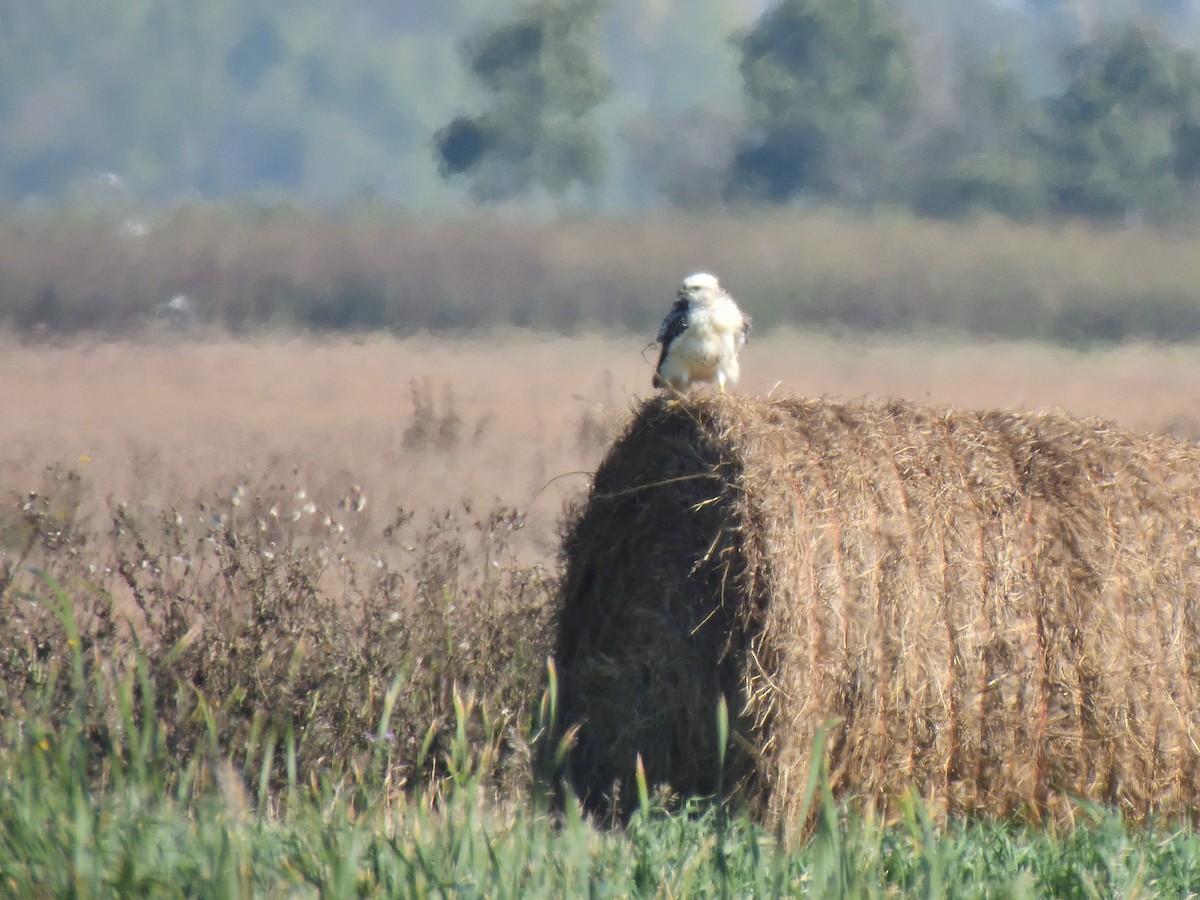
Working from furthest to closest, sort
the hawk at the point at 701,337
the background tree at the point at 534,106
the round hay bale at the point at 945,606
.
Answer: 1. the background tree at the point at 534,106
2. the hawk at the point at 701,337
3. the round hay bale at the point at 945,606

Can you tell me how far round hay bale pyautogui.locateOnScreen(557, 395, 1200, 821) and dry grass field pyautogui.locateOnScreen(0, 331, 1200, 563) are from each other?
3.41m

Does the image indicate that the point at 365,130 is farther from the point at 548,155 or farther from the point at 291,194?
the point at 291,194

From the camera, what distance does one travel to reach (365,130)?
3853 cm

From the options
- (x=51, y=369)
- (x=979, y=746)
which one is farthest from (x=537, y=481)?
(x=979, y=746)

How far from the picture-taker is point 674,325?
23.9 feet

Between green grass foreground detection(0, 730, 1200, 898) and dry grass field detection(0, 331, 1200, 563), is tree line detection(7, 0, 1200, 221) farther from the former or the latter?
green grass foreground detection(0, 730, 1200, 898)

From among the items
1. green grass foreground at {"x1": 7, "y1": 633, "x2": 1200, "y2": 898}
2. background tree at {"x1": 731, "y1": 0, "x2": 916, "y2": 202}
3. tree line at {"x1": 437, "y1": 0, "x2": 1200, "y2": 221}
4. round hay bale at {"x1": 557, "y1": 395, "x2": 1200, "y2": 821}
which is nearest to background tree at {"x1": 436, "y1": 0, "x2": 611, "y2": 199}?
tree line at {"x1": 437, "y1": 0, "x2": 1200, "y2": 221}

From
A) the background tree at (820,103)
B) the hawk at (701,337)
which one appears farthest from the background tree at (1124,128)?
the hawk at (701,337)

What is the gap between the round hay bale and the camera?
17.1 feet

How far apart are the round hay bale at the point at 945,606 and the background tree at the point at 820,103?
20.7 feet

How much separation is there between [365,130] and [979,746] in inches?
1401

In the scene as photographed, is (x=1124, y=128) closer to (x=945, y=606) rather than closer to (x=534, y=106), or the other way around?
(x=534, y=106)

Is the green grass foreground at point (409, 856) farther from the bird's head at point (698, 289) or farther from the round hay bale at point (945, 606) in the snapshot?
the bird's head at point (698, 289)

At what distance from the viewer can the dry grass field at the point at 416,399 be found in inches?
364
